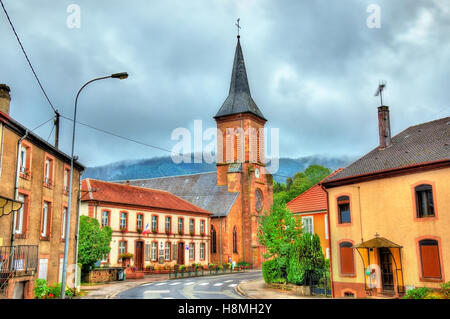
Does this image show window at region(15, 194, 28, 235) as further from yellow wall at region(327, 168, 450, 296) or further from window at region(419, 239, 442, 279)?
window at region(419, 239, 442, 279)

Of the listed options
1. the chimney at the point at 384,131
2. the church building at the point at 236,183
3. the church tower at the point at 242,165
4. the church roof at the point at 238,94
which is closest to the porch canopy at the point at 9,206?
the chimney at the point at 384,131

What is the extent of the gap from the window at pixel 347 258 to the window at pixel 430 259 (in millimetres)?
4280

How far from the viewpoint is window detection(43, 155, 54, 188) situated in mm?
22172

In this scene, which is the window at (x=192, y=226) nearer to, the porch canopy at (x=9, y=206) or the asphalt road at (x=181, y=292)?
the asphalt road at (x=181, y=292)

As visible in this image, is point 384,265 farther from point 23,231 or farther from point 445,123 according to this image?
point 23,231

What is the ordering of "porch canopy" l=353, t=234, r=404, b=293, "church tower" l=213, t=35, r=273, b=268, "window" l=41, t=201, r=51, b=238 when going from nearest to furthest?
"porch canopy" l=353, t=234, r=404, b=293 < "window" l=41, t=201, r=51, b=238 < "church tower" l=213, t=35, r=273, b=268

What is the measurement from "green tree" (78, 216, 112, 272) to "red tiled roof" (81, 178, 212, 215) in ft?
21.0

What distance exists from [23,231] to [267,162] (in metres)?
50.4

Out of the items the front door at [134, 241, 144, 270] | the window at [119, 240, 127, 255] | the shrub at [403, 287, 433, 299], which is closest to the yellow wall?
the shrub at [403, 287, 433, 299]

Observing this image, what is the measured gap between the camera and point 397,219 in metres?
21.3

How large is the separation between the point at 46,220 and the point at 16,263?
518 cm

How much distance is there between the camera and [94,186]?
41.7m

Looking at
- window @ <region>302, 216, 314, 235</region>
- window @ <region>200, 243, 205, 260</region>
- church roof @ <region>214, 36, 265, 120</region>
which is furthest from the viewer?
church roof @ <region>214, 36, 265, 120</region>

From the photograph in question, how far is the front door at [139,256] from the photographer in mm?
42763
